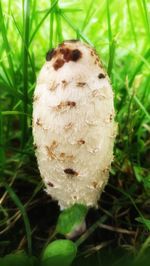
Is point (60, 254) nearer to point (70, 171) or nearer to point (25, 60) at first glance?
point (70, 171)

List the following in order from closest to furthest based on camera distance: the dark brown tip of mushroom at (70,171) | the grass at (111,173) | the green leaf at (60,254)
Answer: the green leaf at (60,254), the dark brown tip of mushroom at (70,171), the grass at (111,173)

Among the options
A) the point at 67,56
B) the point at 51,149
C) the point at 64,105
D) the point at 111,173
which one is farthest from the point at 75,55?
the point at 111,173

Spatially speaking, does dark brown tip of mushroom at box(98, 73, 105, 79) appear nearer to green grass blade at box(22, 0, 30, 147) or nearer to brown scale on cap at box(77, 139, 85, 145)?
brown scale on cap at box(77, 139, 85, 145)

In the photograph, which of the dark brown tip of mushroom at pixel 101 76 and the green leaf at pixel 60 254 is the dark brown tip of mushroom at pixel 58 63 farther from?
the green leaf at pixel 60 254

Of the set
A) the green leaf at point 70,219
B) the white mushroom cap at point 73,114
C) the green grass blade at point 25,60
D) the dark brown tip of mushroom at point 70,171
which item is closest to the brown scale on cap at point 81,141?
the white mushroom cap at point 73,114

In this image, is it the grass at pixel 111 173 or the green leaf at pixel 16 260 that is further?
the grass at pixel 111 173

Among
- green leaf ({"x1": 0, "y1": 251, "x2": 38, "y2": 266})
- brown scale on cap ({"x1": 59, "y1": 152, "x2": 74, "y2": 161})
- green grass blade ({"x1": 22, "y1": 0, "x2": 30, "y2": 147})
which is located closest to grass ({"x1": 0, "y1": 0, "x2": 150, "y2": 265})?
green grass blade ({"x1": 22, "y1": 0, "x2": 30, "y2": 147})
